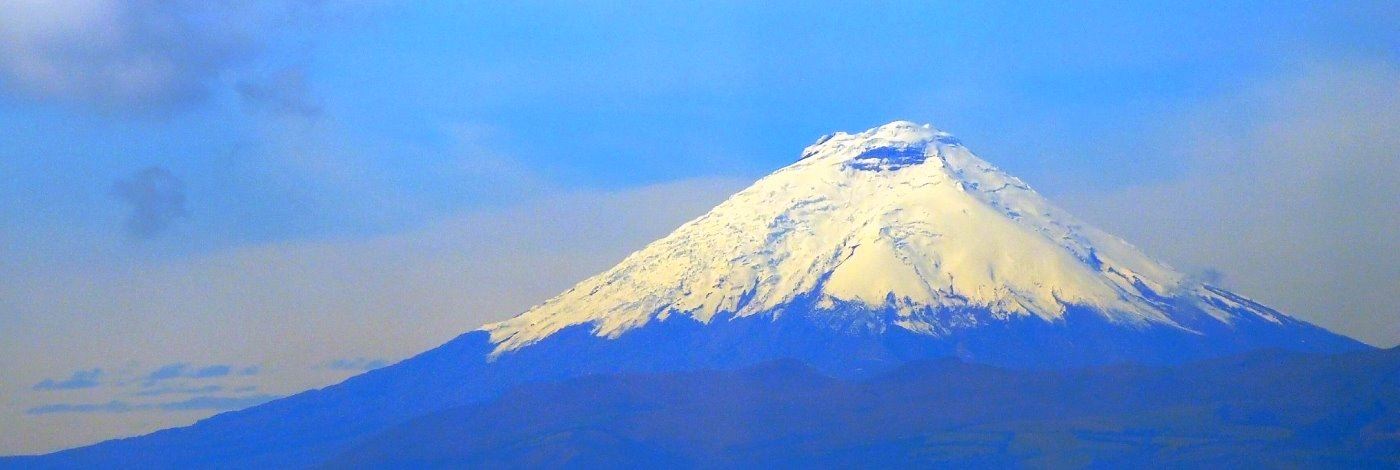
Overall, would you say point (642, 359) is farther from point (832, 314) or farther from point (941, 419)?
point (941, 419)

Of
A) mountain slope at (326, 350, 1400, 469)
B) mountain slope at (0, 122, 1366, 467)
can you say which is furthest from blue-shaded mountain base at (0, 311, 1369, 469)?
mountain slope at (326, 350, 1400, 469)

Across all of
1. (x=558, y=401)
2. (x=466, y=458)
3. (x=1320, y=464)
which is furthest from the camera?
(x=558, y=401)

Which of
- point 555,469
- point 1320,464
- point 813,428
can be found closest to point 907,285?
point 813,428

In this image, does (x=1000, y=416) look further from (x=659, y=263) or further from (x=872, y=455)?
(x=659, y=263)

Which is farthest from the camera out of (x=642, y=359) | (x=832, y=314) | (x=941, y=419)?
(x=642, y=359)

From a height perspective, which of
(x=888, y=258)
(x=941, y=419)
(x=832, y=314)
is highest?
(x=888, y=258)

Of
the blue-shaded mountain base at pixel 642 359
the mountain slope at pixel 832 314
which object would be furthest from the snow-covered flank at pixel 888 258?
the blue-shaded mountain base at pixel 642 359

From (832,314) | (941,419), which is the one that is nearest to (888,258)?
(832,314)

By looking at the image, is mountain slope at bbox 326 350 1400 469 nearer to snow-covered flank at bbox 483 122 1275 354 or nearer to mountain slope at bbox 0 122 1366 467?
mountain slope at bbox 0 122 1366 467
